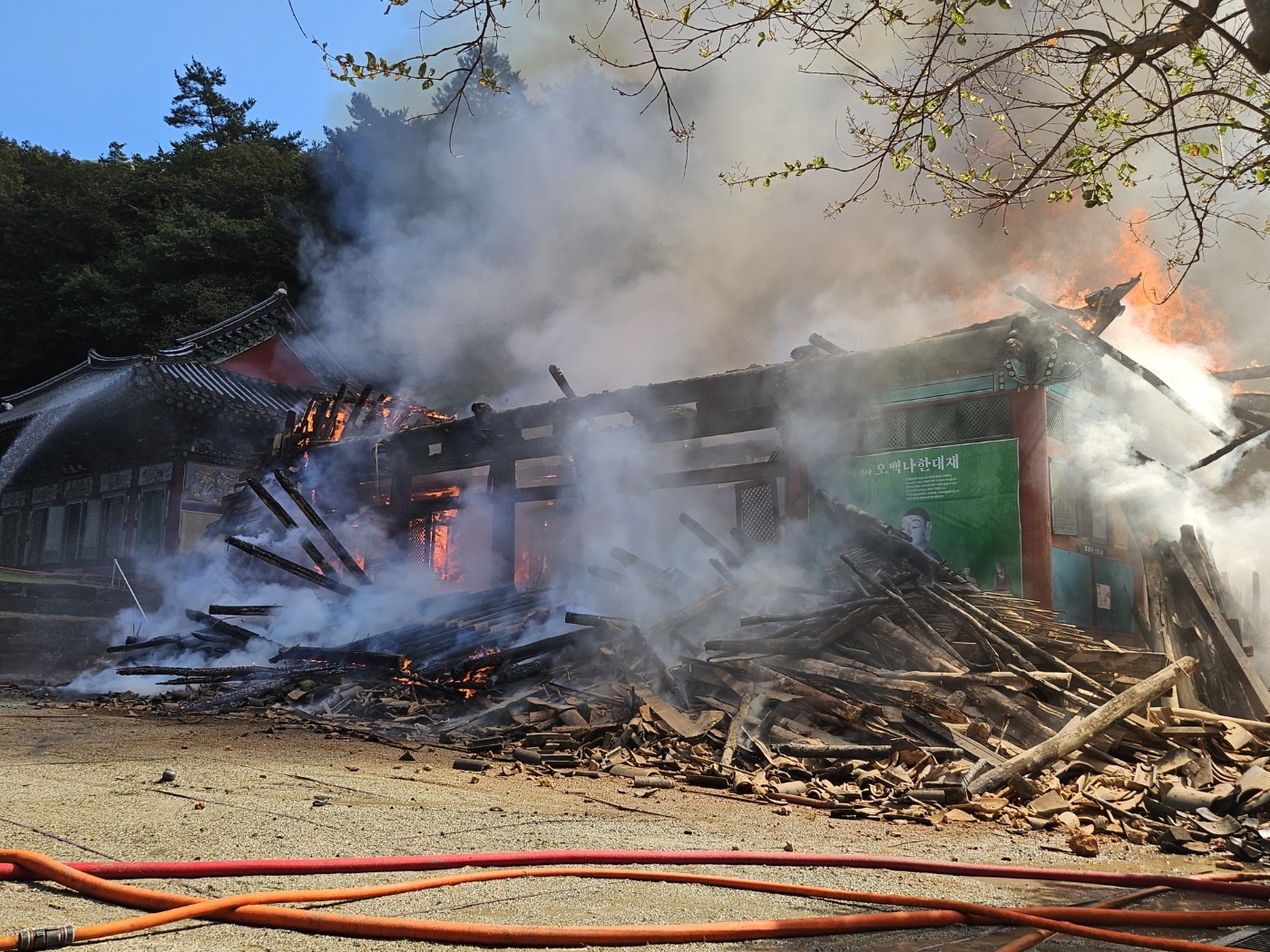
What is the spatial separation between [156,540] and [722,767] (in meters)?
19.5

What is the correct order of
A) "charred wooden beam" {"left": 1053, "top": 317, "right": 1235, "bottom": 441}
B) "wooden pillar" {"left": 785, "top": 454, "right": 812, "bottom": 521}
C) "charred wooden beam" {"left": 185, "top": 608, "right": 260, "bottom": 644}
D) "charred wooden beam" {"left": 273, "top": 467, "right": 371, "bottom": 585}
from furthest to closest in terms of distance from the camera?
"charred wooden beam" {"left": 273, "top": 467, "right": 371, "bottom": 585} → "charred wooden beam" {"left": 185, "top": 608, "right": 260, "bottom": 644} → "wooden pillar" {"left": 785, "top": 454, "right": 812, "bottom": 521} → "charred wooden beam" {"left": 1053, "top": 317, "right": 1235, "bottom": 441}

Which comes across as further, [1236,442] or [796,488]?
[796,488]

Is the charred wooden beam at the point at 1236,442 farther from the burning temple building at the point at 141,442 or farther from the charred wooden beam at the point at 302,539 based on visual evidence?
the burning temple building at the point at 141,442

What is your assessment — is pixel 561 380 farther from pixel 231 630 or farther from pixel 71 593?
pixel 71 593

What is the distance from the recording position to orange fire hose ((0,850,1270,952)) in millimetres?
2750

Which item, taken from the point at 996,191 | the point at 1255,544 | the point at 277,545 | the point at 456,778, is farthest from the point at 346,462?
the point at 1255,544

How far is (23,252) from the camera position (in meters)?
33.2

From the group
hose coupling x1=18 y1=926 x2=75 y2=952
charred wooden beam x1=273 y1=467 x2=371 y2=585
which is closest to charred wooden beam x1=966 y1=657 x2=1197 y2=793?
hose coupling x1=18 y1=926 x2=75 y2=952

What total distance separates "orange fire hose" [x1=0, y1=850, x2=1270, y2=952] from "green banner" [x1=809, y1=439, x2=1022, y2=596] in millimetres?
8173

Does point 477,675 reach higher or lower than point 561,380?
lower

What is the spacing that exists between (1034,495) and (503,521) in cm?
923

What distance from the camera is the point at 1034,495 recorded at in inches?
440

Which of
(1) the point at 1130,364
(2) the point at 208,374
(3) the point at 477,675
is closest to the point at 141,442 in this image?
(2) the point at 208,374

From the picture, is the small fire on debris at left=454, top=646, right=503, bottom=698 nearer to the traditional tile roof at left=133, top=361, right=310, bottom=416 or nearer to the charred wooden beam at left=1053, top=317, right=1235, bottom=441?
the charred wooden beam at left=1053, top=317, right=1235, bottom=441
